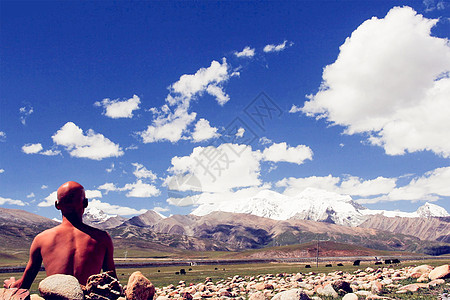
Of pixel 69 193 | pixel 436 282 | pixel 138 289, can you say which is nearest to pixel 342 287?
pixel 436 282

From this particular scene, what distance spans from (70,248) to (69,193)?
1682 millimetres

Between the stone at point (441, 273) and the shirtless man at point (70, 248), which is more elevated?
the shirtless man at point (70, 248)

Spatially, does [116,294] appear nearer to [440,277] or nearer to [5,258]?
[440,277]

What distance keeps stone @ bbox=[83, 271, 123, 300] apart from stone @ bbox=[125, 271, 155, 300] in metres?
0.28

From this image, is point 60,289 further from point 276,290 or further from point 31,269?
point 276,290

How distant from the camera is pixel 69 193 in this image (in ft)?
34.4

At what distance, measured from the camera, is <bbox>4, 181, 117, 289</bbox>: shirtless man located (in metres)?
9.80

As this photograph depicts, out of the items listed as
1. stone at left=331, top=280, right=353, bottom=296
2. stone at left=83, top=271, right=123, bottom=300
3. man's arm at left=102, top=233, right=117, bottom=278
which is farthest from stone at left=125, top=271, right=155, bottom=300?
stone at left=331, top=280, right=353, bottom=296

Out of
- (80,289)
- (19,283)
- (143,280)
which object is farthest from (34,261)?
(143,280)

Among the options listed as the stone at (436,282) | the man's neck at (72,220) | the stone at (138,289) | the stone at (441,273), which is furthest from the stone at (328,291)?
the man's neck at (72,220)

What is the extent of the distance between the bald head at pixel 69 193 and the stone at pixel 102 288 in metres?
2.60

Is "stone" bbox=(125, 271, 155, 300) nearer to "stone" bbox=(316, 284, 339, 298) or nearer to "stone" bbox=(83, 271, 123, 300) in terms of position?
"stone" bbox=(83, 271, 123, 300)

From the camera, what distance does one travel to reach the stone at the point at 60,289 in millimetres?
8453

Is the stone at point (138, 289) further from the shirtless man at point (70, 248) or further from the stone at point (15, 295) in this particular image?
the stone at point (15, 295)
